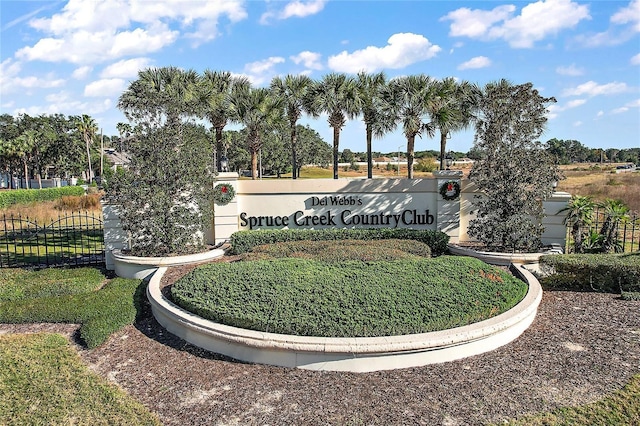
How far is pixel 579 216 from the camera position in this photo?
11.0 meters

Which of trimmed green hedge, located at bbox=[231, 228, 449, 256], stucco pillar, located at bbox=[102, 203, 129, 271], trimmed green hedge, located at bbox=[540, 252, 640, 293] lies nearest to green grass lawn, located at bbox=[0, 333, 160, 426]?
stucco pillar, located at bbox=[102, 203, 129, 271]

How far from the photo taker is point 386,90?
55.4 feet

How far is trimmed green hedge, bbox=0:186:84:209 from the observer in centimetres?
3183

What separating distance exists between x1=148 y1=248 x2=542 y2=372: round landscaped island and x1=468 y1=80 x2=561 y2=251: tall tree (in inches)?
120

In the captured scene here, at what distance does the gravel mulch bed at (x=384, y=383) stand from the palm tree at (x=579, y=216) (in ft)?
15.4

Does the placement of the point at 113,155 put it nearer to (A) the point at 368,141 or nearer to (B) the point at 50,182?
(B) the point at 50,182

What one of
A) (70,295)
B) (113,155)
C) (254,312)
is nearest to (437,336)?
(254,312)

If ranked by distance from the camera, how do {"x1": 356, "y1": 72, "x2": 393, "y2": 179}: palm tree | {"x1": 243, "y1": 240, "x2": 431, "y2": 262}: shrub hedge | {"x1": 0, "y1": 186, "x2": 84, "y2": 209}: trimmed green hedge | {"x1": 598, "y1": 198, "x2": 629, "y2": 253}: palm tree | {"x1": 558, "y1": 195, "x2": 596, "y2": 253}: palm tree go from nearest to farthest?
1. {"x1": 243, "y1": 240, "x2": 431, "y2": 262}: shrub hedge
2. {"x1": 598, "y1": 198, "x2": 629, "y2": 253}: palm tree
3. {"x1": 558, "y1": 195, "x2": 596, "y2": 253}: palm tree
4. {"x1": 356, "y1": 72, "x2": 393, "y2": 179}: palm tree
5. {"x1": 0, "y1": 186, "x2": 84, "y2": 209}: trimmed green hedge

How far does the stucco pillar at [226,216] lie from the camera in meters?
12.8

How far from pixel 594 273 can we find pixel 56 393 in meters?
8.92

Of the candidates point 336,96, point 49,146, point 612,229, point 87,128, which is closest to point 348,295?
point 612,229

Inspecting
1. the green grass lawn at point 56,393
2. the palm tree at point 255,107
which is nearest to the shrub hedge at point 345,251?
the green grass lawn at point 56,393

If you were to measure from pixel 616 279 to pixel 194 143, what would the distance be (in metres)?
9.24

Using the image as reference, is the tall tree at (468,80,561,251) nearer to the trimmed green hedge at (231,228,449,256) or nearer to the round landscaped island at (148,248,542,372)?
the trimmed green hedge at (231,228,449,256)
